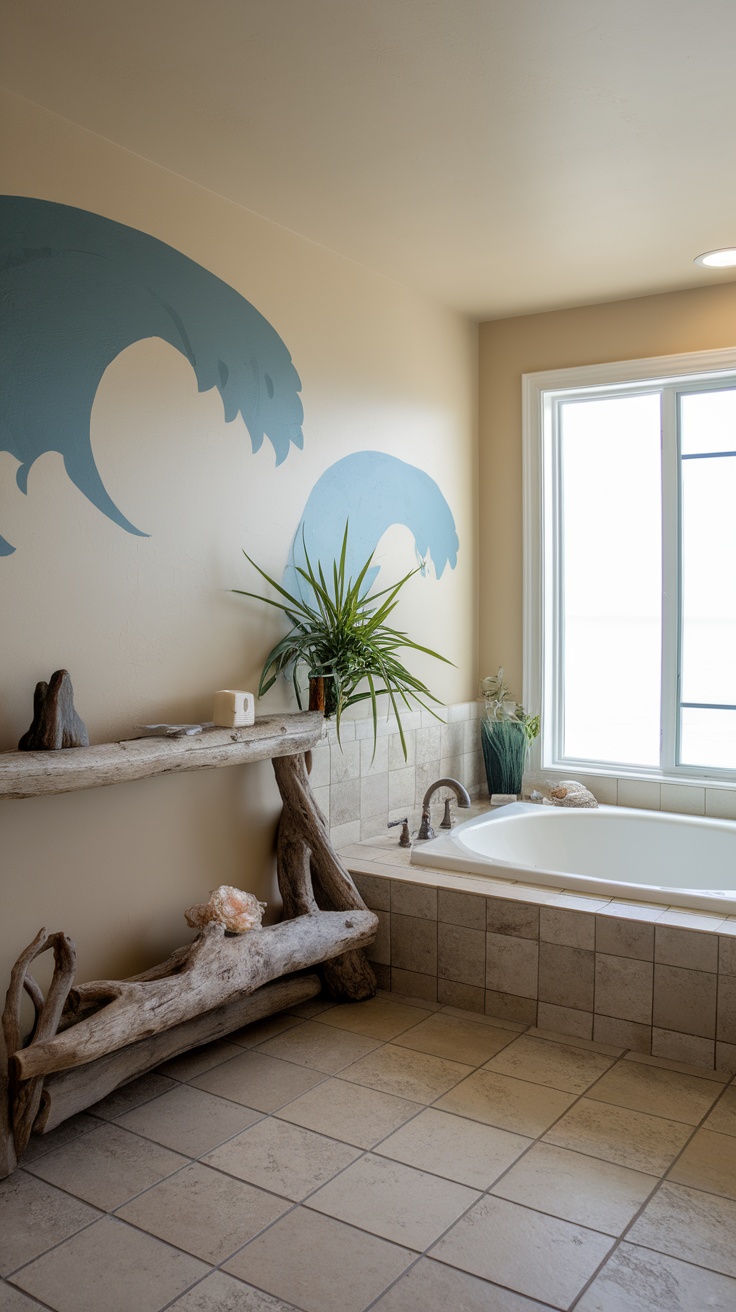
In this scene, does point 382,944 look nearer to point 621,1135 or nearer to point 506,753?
point 621,1135

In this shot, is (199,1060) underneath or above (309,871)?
underneath

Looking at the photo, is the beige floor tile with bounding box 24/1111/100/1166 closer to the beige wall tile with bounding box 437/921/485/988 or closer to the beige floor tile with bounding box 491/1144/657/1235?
the beige floor tile with bounding box 491/1144/657/1235

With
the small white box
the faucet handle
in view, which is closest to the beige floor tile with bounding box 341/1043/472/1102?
the faucet handle

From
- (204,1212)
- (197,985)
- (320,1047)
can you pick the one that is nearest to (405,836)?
(320,1047)

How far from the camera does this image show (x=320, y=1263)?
1821 mm

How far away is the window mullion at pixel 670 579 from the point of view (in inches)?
156

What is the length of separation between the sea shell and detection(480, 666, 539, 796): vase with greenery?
5.65 ft

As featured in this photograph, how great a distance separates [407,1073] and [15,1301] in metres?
1.14

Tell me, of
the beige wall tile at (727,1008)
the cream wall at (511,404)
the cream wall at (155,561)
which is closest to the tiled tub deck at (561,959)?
the beige wall tile at (727,1008)

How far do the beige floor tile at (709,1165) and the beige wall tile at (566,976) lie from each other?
55 cm

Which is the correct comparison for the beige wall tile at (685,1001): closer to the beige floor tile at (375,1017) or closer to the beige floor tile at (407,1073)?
the beige floor tile at (407,1073)

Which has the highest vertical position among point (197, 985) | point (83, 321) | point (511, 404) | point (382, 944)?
point (511, 404)

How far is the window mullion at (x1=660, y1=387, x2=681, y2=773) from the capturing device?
3973 millimetres

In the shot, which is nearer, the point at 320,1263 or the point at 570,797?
the point at 320,1263
